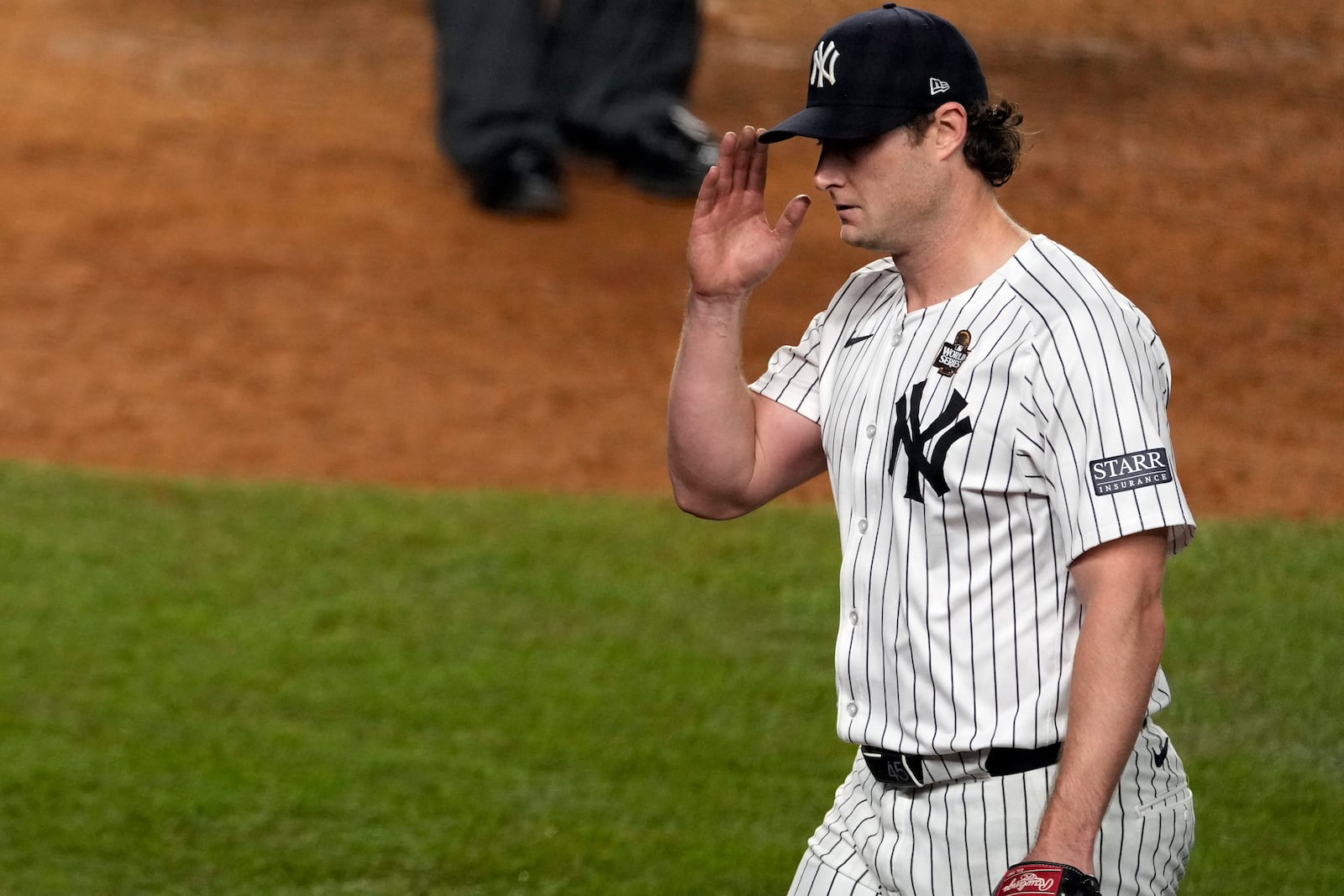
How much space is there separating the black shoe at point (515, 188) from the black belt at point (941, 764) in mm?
9733

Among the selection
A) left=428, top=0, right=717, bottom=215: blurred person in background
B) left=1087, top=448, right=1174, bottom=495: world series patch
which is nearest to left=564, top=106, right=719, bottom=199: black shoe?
left=428, top=0, right=717, bottom=215: blurred person in background

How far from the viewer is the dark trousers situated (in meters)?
12.8

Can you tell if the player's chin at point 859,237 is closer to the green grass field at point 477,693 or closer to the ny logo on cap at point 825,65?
the ny logo on cap at point 825,65

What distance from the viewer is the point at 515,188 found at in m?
12.4

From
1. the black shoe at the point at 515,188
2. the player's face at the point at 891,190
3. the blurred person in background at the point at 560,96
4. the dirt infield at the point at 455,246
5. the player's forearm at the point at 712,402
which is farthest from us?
the blurred person in background at the point at 560,96

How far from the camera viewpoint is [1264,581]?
7.08 metres

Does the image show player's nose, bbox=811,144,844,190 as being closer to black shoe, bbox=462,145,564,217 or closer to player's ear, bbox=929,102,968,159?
player's ear, bbox=929,102,968,159

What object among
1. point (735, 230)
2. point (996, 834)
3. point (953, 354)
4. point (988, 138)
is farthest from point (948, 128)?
point (996, 834)

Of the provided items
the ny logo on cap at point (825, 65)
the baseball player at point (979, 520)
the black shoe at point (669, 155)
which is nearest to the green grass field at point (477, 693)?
the baseball player at point (979, 520)

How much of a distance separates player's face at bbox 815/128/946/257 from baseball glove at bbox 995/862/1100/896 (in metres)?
0.96

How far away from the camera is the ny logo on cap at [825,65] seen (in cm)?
285

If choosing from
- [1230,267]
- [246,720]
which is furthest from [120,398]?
[1230,267]

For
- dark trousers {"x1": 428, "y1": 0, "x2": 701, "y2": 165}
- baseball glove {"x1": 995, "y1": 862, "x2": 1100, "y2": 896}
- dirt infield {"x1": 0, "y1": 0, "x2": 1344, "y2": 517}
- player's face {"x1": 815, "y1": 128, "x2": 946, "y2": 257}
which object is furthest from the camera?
dark trousers {"x1": 428, "y1": 0, "x2": 701, "y2": 165}

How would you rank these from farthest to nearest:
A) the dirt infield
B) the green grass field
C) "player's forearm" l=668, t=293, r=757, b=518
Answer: the dirt infield
the green grass field
"player's forearm" l=668, t=293, r=757, b=518
